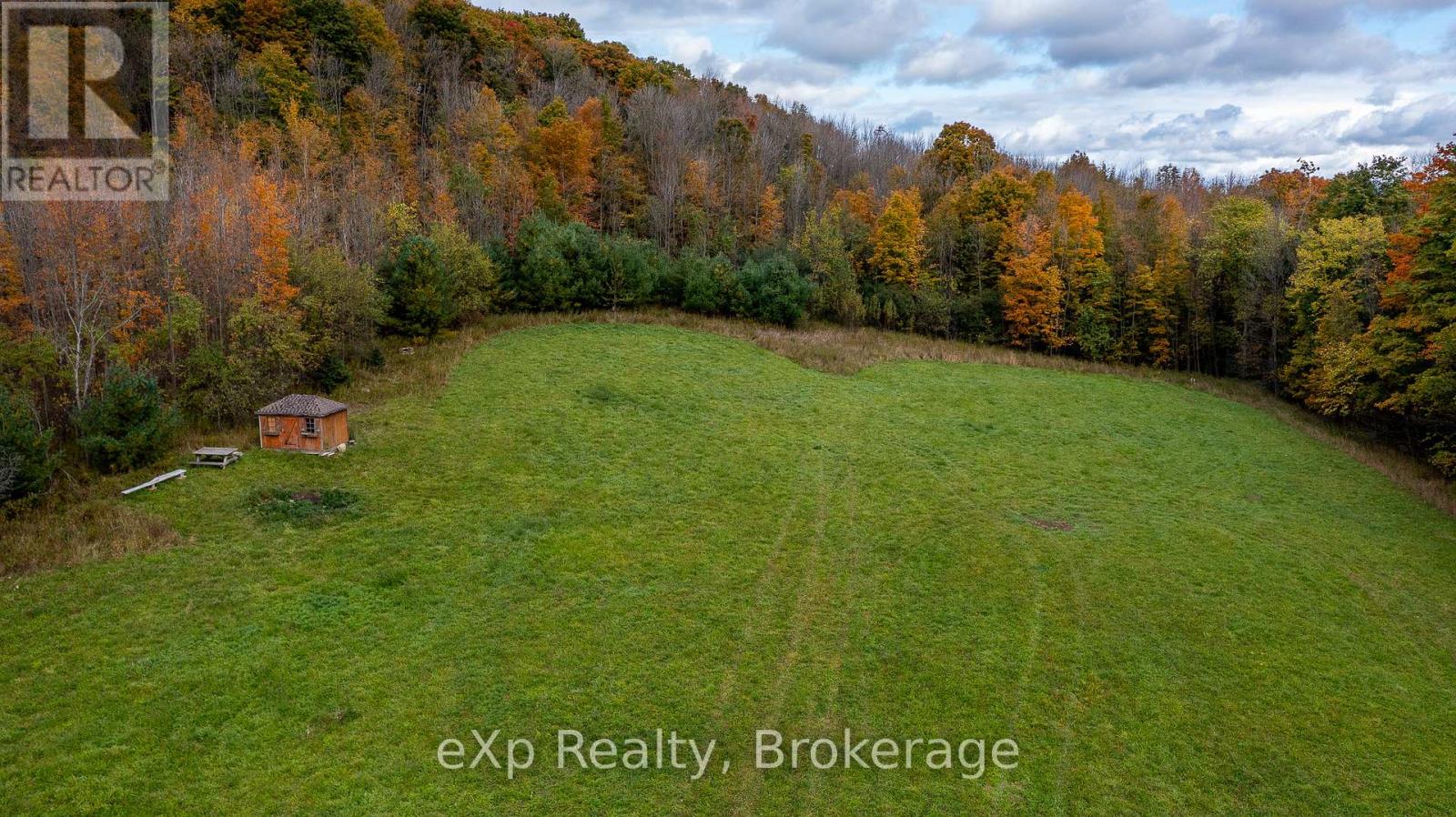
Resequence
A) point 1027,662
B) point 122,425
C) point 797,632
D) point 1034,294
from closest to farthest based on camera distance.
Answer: point 1027,662, point 797,632, point 122,425, point 1034,294

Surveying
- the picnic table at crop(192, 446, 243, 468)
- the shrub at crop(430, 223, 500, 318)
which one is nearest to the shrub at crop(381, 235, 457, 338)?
the shrub at crop(430, 223, 500, 318)

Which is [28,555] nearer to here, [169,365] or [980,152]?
[169,365]

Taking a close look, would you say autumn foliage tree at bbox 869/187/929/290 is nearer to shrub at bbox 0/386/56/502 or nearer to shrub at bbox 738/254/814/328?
shrub at bbox 738/254/814/328

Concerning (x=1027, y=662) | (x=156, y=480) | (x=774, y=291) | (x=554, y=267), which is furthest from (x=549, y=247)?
(x=1027, y=662)

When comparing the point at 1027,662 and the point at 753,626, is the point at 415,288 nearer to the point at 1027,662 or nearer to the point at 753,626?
the point at 753,626

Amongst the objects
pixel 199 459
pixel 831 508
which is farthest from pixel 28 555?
pixel 831 508

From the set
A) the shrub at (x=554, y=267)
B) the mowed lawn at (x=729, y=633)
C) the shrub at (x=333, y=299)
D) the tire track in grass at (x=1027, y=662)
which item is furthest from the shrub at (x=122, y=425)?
the shrub at (x=554, y=267)
